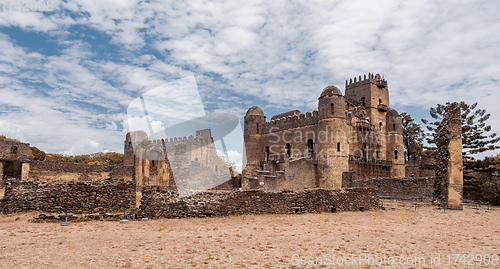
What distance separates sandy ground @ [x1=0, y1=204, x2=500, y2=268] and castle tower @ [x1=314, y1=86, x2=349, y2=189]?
82.3 feet

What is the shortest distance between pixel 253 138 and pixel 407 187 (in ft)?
97.7

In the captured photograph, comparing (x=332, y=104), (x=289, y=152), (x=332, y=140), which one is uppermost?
(x=332, y=104)

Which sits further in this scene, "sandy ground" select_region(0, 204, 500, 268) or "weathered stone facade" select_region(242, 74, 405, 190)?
"weathered stone facade" select_region(242, 74, 405, 190)

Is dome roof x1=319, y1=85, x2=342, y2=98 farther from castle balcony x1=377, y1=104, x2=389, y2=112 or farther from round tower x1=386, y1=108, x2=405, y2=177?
round tower x1=386, y1=108, x2=405, y2=177

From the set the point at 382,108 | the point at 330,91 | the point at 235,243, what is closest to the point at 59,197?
the point at 235,243

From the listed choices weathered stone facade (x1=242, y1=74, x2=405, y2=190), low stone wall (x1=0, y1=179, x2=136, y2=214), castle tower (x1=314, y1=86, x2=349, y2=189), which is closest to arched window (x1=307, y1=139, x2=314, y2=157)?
weathered stone facade (x1=242, y1=74, x2=405, y2=190)

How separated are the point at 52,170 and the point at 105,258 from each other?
28.4 metres

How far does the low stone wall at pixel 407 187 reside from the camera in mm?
21969

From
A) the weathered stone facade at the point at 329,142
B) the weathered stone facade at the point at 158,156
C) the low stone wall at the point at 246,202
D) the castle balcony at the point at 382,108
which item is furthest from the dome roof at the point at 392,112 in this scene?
the low stone wall at the point at 246,202

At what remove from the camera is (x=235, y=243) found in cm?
825

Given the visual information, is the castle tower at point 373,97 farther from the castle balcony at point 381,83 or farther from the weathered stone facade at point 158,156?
the weathered stone facade at point 158,156

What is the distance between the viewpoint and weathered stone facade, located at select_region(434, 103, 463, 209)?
1948 centimetres

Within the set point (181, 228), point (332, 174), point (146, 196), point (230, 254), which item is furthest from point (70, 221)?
point (332, 174)

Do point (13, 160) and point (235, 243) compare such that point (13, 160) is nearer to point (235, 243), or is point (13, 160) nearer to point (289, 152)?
point (235, 243)
